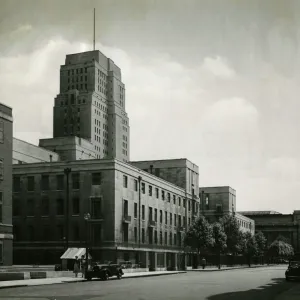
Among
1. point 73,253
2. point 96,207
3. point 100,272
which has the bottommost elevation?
point 100,272

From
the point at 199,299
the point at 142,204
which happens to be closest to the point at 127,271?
the point at 142,204

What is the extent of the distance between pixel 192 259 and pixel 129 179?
30820 mm

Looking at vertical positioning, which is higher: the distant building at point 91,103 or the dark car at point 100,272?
the distant building at point 91,103

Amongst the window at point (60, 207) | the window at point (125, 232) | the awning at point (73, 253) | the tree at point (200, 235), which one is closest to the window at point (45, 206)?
the window at point (60, 207)

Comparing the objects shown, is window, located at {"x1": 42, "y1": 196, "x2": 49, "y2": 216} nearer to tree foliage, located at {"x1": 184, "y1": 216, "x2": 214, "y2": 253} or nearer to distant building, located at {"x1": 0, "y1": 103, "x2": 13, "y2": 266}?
distant building, located at {"x1": 0, "y1": 103, "x2": 13, "y2": 266}

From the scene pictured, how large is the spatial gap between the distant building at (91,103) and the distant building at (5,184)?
99.6m

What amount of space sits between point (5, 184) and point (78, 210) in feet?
52.0

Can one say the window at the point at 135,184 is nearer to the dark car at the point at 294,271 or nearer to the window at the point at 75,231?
the window at the point at 75,231

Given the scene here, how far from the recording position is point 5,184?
5762 cm

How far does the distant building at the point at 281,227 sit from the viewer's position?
170 metres

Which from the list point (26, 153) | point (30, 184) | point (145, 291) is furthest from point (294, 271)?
point (26, 153)

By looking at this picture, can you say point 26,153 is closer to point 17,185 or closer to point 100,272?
point 17,185

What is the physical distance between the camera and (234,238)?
337ft

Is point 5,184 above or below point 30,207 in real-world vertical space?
above
